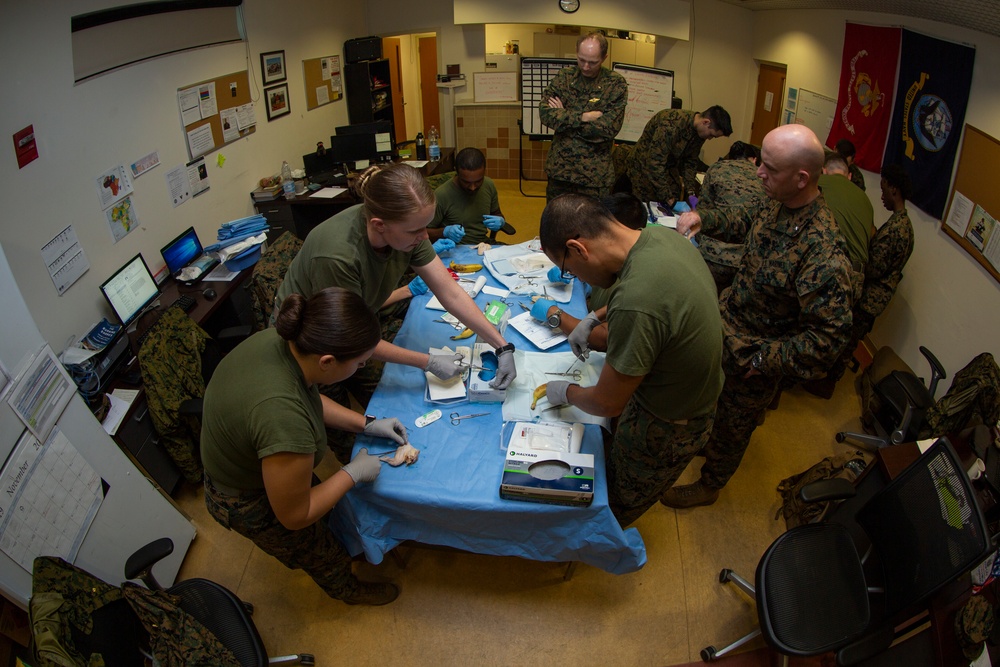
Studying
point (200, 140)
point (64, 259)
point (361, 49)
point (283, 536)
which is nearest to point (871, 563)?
point (283, 536)

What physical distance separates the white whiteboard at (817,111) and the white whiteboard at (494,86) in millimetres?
3032

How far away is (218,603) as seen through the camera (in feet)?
6.21

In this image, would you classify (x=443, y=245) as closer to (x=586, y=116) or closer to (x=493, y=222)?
(x=493, y=222)

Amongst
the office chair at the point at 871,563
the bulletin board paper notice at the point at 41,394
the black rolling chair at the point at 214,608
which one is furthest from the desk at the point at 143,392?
the office chair at the point at 871,563

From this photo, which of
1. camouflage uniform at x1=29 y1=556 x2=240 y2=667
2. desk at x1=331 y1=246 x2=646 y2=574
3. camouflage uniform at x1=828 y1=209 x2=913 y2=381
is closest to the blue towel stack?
desk at x1=331 y1=246 x2=646 y2=574

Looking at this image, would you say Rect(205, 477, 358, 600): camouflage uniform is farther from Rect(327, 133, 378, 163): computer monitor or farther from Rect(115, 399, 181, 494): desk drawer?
Rect(327, 133, 378, 163): computer monitor

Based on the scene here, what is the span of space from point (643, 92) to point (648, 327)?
5.19 m

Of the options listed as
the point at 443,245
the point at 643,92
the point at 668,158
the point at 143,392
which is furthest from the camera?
the point at 643,92

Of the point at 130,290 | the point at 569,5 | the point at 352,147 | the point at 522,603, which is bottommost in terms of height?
the point at 522,603

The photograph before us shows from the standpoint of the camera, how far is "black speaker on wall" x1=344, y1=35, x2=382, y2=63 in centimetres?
579

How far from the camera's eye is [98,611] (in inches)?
61.9

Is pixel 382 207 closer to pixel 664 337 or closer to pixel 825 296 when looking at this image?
pixel 664 337

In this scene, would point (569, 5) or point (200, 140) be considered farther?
point (569, 5)

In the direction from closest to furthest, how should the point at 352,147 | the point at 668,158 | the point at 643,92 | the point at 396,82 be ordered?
the point at 668,158 < the point at 352,147 < the point at 643,92 < the point at 396,82
